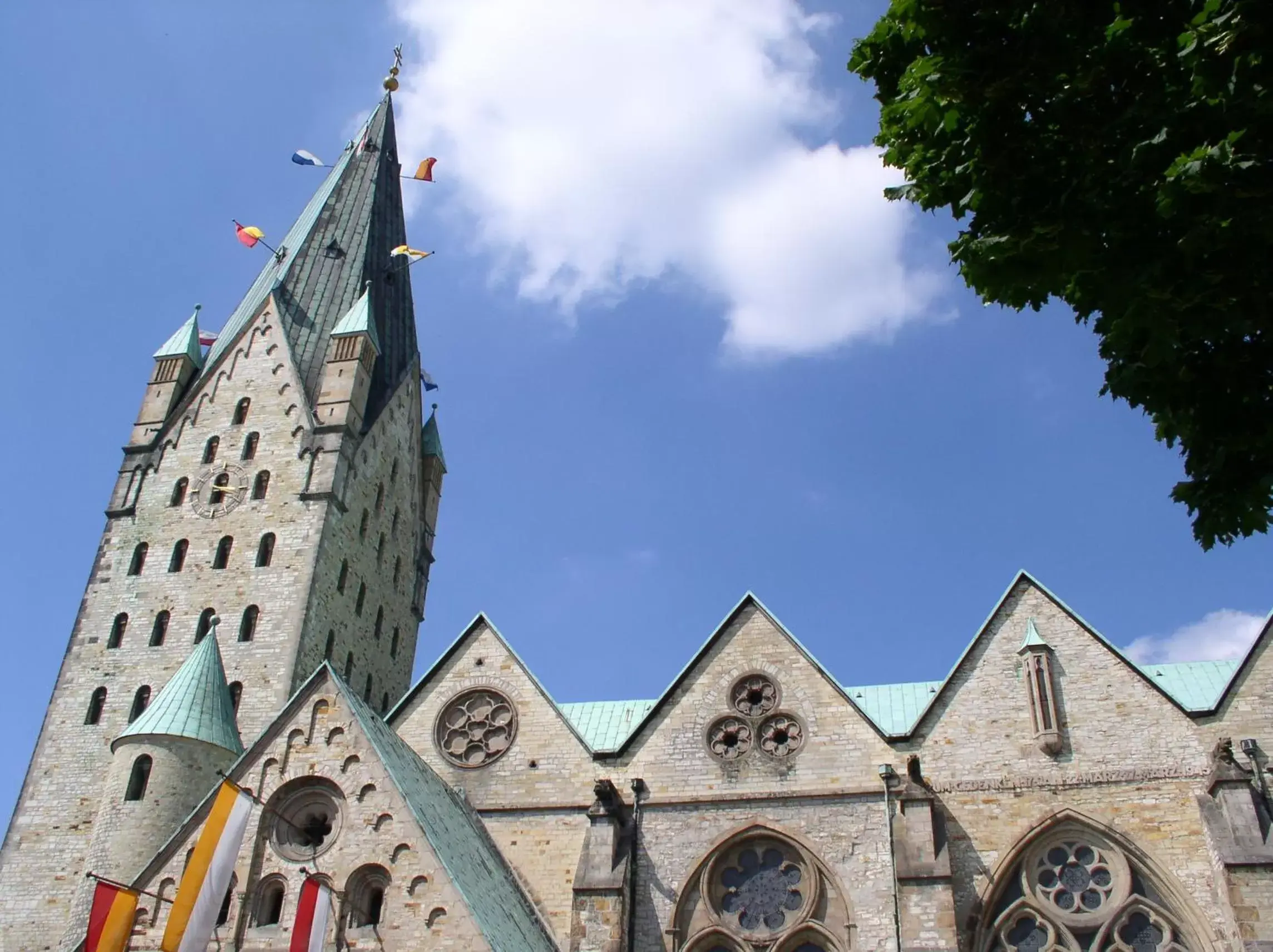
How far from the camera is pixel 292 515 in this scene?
99.1 feet

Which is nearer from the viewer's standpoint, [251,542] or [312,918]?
[312,918]

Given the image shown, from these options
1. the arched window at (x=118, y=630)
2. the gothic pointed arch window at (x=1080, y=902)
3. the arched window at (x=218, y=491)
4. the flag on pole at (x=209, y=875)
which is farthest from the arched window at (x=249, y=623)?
the gothic pointed arch window at (x=1080, y=902)

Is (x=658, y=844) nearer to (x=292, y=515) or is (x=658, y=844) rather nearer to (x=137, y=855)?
(x=137, y=855)

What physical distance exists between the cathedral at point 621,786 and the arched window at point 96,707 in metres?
0.05

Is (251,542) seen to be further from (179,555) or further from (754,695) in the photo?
(754,695)

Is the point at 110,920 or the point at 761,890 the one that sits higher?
the point at 761,890

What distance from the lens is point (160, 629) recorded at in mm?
29109

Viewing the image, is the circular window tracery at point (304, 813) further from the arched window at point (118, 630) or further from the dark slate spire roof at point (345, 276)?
the dark slate spire roof at point (345, 276)

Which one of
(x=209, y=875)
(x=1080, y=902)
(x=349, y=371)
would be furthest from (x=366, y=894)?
(x=349, y=371)

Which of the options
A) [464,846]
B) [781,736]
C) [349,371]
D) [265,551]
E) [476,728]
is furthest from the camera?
[349,371]

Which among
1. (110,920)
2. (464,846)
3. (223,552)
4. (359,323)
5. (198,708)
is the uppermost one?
(359,323)

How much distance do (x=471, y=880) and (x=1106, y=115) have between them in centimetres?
1506

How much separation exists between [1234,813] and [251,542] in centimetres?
2162

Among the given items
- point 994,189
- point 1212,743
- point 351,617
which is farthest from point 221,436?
point 994,189
